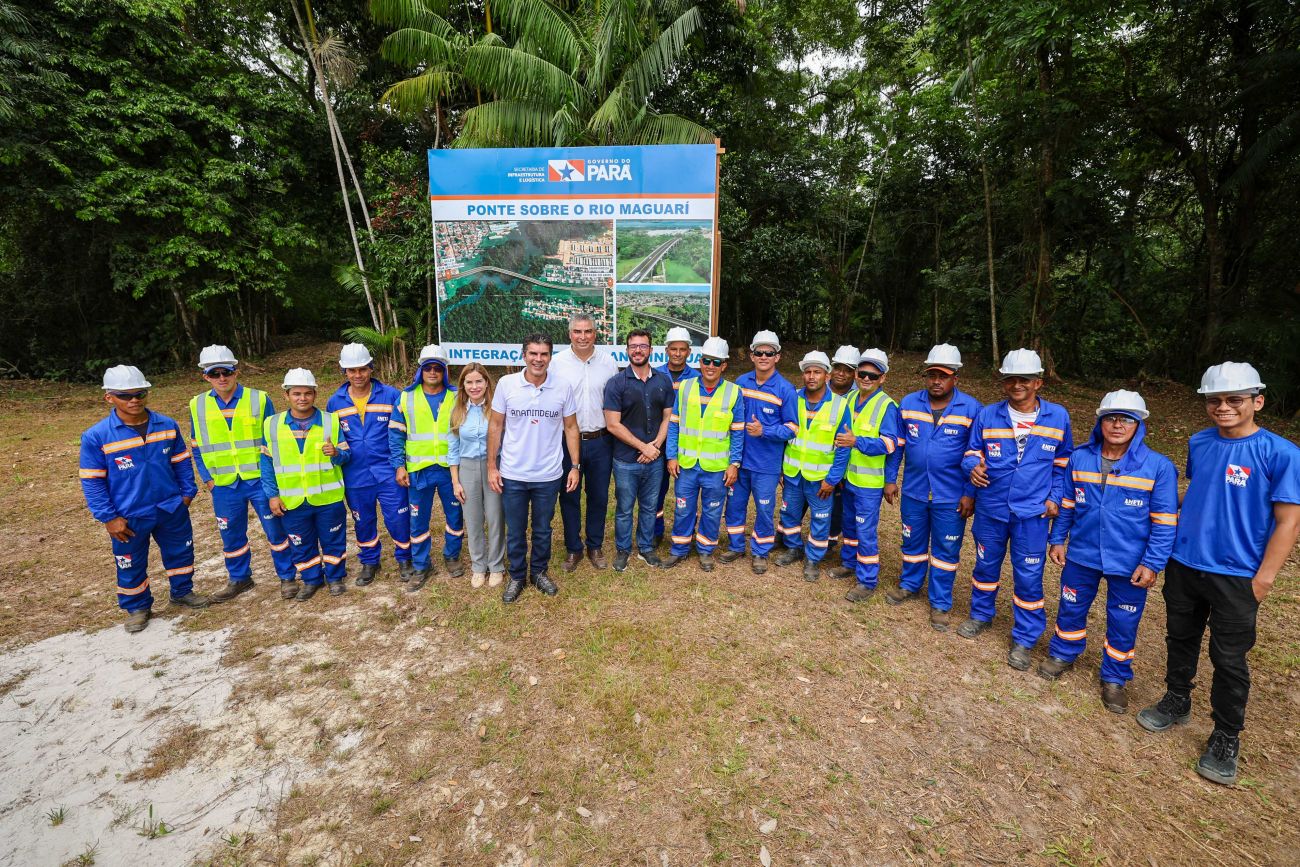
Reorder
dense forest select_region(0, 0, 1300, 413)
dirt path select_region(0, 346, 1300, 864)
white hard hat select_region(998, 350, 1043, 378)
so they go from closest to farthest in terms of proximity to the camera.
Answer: dirt path select_region(0, 346, 1300, 864)
white hard hat select_region(998, 350, 1043, 378)
dense forest select_region(0, 0, 1300, 413)

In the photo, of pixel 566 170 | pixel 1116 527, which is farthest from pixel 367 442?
pixel 1116 527

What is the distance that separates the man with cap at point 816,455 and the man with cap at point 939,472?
526 mm

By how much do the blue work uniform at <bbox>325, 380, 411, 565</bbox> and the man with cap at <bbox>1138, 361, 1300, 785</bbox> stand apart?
5.33m

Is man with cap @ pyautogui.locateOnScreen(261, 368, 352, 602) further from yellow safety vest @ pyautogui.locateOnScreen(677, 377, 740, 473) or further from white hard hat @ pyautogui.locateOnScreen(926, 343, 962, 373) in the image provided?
white hard hat @ pyautogui.locateOnScreen(926, 343, 962, 373)

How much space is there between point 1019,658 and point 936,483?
1269mm

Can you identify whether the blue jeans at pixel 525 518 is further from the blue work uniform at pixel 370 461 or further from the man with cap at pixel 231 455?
the man with cap at pixel 231 455

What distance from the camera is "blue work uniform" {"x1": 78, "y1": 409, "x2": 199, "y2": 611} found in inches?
157

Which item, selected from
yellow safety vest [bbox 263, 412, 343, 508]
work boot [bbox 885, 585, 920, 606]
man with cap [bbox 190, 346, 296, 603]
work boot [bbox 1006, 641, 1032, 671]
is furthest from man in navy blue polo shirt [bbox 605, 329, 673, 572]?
work boot [bbox 1006, 641, 1032, 671]

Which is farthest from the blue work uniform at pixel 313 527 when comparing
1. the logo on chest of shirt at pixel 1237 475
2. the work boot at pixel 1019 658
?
the logo on chest of shirt at pixel 1237 475

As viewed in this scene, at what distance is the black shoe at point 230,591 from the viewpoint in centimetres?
464

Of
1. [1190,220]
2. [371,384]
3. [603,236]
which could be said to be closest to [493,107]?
[603,236]

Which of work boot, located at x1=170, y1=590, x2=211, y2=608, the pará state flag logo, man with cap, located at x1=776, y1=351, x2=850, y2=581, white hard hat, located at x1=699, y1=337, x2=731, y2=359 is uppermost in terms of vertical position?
the pará state flag logo

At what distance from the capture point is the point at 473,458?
178 inches

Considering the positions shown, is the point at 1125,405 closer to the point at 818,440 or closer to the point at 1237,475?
the point at 1237,475
